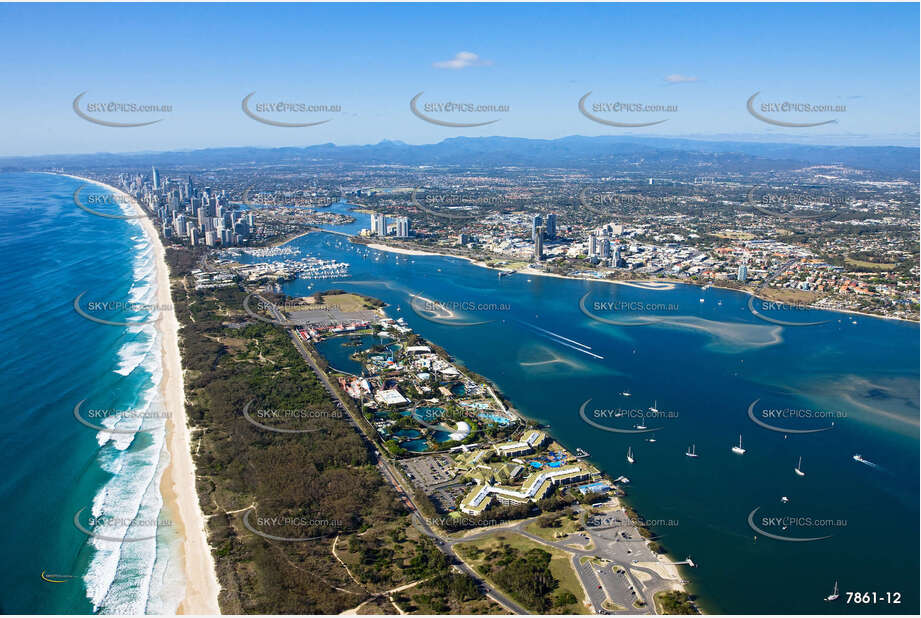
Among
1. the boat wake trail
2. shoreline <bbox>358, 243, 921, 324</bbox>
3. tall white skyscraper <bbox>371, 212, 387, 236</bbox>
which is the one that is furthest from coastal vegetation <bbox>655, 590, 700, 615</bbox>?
Result: tall white skyscraper <bbox>371, 212, 387, 236</bbox>

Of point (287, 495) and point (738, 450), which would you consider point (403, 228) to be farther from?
point (287, 495)

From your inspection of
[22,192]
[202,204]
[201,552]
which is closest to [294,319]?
[201,552]

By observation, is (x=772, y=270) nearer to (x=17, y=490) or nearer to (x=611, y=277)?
(x=611, y=277)

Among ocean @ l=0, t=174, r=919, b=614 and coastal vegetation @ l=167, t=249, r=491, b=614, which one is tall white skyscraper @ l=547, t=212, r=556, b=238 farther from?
coastal vegetation @ l=167, t=249, r=491, b=614

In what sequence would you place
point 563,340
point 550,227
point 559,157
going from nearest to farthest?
point 563,340 → point 550,227 → point 559,157

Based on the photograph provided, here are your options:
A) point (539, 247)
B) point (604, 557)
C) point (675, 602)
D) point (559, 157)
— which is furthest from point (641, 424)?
point (559, 157)

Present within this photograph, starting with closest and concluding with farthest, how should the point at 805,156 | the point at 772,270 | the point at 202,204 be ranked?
the point at 772,270 → the point at 202,204 → the point at 805,156

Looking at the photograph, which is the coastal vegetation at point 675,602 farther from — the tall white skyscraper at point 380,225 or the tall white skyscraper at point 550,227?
the tall white skyscraper at point 380,225

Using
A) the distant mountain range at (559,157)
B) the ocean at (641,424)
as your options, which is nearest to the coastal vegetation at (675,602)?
the ocean at (641,424)
